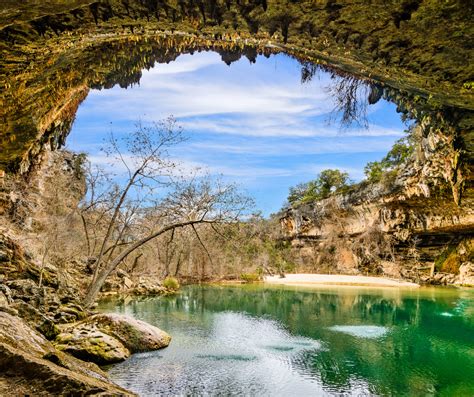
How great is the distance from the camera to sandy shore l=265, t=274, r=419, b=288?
1056 inches

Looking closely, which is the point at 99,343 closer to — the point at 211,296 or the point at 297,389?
the point at 297,389

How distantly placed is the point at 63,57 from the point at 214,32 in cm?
200

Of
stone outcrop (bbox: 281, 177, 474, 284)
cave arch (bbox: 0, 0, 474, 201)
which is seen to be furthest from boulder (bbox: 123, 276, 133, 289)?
stone outcrop (bbox: 281, 177, 474, 284)

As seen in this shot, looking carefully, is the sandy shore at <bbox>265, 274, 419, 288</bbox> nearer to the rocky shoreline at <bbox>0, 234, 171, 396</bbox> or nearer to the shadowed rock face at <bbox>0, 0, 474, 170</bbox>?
the rocky shoreline at <bbox>0, 234, 171, 396</bbox>

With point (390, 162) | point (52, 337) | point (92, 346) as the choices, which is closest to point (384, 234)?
point (390, 162)

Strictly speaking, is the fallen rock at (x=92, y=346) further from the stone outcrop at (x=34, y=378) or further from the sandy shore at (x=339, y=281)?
the sandy shore at (x=339, y=281)

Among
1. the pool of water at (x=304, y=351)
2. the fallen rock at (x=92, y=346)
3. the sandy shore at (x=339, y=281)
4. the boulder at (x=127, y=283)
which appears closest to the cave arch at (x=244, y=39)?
the fallen rock at (x=92, y=346)

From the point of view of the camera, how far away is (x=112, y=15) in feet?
12.8

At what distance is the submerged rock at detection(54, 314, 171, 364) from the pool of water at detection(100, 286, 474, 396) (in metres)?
0.29

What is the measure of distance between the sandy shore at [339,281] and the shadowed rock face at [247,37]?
22.7m

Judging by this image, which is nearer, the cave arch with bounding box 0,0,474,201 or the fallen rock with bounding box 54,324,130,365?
the cave arch with bounding box 0,0,474,201

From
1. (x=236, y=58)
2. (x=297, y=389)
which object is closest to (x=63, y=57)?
(x=236, y=58)

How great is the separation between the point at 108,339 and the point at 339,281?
2338 centimetres

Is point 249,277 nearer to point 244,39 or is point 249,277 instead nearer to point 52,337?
point 52,337
